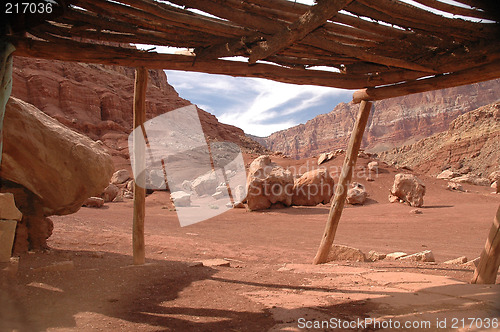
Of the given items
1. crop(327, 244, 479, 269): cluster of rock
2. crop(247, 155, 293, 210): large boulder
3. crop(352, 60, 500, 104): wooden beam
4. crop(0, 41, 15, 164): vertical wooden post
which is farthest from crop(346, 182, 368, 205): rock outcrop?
crop(0, 41, 15, 164): vertical wooden post

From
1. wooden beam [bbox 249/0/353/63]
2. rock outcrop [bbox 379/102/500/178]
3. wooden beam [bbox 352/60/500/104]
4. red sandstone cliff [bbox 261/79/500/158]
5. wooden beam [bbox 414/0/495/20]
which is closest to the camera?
wooden beam [bbox 249/0/353/63]

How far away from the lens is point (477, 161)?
4197 cm

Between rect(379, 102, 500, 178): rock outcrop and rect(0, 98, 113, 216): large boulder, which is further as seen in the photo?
rect(379, 102, 500, 178): rock outcrop

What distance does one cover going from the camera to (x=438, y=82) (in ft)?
14.4

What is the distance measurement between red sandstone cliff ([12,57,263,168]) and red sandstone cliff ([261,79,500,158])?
268ft

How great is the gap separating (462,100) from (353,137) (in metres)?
108

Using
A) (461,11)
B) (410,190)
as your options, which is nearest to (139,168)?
(461,11)

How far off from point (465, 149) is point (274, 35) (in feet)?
164

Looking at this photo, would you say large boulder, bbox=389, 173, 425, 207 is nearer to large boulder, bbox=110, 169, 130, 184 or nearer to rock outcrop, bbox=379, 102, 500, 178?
large boulder, bbox=110, 169, 130, 184

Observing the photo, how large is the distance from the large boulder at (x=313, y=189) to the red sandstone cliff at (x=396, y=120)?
90046 millimetres

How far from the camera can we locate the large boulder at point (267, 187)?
1598 cm

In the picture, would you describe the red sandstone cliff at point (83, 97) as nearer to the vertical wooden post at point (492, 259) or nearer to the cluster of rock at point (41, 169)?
the cluster of rock at point (41, 169)

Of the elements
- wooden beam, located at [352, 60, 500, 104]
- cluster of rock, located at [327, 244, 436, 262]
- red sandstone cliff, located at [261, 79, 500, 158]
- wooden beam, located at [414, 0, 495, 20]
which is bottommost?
cluster of rock, located at [327, 244, 436, 262]

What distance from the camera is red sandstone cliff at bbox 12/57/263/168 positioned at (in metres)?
30.6
